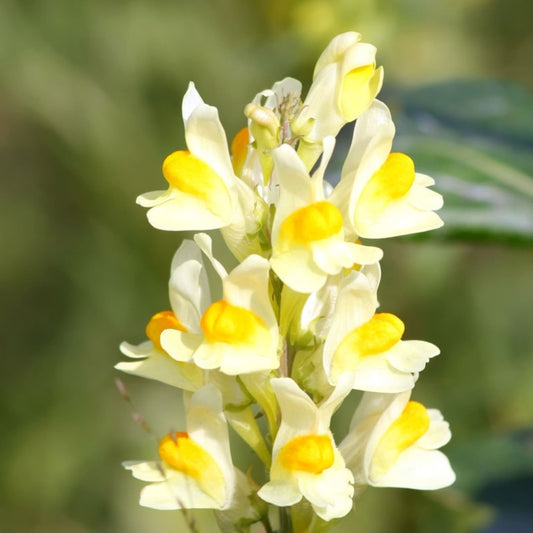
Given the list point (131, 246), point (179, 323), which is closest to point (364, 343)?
point (179, 323)

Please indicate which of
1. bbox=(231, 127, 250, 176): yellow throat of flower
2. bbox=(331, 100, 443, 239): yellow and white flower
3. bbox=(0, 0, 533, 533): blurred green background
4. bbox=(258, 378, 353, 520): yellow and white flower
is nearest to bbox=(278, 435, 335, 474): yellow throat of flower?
bbox=(258, 378, 353, 520): yellow and white flower

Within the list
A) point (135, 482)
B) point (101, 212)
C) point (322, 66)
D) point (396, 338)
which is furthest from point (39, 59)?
point (396, 338)

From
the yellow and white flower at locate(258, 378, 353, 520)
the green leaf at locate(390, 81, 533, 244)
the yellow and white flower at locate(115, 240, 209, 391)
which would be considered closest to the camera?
the yellow and white flower at locate(258, 378, 353, 520)

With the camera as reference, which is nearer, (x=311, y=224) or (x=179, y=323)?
(x=311, y=224)

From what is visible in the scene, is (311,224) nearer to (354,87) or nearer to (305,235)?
(305,235)

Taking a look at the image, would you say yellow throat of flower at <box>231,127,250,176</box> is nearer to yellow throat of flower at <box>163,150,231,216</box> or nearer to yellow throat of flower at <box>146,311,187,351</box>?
yellow throat of flower at <box>163,150,231,216</box>

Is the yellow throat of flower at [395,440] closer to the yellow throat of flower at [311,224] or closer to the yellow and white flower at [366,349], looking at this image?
the yellow and white flower at [366,349]
